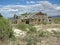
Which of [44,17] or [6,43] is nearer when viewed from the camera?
[6,43]

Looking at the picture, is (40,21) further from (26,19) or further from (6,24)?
(6,24)

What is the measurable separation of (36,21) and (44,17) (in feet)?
14.3

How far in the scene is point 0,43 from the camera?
17312 mm

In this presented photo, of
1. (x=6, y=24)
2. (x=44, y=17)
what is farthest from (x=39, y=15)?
(x=6, y=24)

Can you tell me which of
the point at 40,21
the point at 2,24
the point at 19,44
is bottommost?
the point at 40,21

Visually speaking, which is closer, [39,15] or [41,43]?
[41,43]

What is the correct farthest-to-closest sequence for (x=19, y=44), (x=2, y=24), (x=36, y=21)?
(x=36, y=21), (x=2, y=24), (x=19, y=44)

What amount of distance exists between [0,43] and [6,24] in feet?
13.1

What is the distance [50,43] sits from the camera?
1967 cm

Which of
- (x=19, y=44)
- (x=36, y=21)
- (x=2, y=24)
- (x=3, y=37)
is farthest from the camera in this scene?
A: (x=36, y=21)

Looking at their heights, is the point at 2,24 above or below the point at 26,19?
above

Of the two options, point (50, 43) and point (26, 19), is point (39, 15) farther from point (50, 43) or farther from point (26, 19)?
point (50, 43)

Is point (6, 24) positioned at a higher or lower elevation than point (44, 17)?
higher

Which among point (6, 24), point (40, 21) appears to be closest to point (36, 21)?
point (40, 21)
